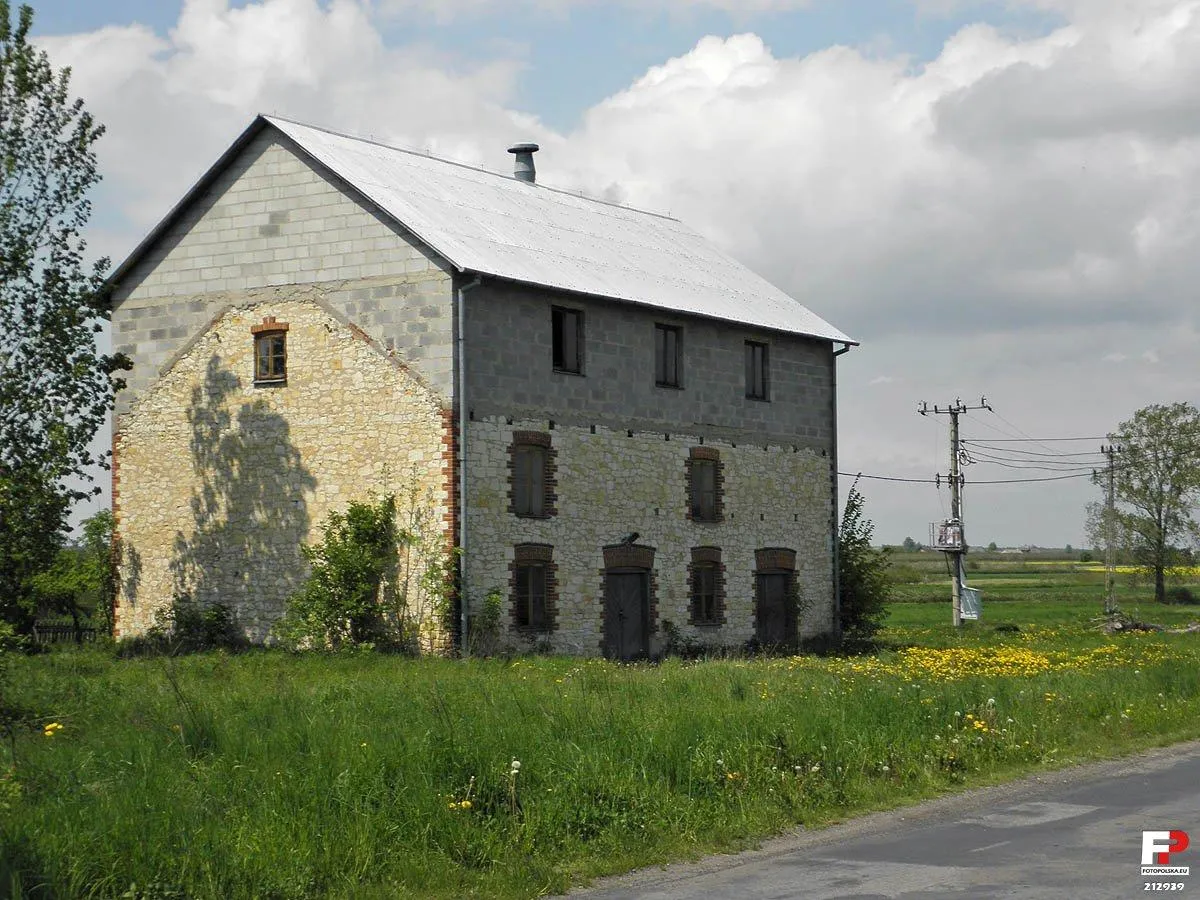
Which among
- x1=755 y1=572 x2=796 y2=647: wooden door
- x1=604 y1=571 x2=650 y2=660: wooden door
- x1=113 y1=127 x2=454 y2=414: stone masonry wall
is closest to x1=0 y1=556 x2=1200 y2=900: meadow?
x1=113 y1=127 x2=454 y2=414: stone masonry wall

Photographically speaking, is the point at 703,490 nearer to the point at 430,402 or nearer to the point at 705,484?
the point at 705,484

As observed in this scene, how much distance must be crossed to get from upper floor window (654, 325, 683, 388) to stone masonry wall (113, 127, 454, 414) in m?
6.05

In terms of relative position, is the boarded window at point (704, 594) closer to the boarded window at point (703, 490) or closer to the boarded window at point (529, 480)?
the boarded window at point (703, 490)

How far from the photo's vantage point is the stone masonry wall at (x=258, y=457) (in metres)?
26.9

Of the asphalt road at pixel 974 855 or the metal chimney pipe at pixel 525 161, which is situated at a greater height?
the metal chimney pipe at pixel 525 161

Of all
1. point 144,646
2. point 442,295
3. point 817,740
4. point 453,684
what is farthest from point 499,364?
point 817,740

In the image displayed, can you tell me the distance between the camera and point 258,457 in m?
28.4

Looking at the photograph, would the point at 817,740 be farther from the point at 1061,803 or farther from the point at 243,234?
the point at 243,234

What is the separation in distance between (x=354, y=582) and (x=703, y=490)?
8719 mm

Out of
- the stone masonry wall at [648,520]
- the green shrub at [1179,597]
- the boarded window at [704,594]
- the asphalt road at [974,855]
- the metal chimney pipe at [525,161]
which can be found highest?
the metal chimney pipe at [525,161]

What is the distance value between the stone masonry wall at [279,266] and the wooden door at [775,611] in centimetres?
1057
